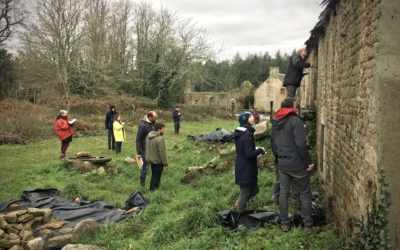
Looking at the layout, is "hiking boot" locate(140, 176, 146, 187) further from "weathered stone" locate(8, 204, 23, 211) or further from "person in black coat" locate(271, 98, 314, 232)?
"person in black coat" locate(271, 98, 314, 232)

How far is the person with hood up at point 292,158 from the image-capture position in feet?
20.0

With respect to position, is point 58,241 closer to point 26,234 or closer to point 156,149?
point 26,234

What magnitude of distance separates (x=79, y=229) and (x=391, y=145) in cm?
551

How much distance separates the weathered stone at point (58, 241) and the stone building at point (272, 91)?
38794 mm

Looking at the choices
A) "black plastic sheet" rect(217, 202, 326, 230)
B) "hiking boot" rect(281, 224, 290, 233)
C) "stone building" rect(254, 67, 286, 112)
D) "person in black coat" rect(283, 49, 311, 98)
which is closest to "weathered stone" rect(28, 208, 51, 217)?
"black plastic sheet" rect(217, 202, 326, 230)

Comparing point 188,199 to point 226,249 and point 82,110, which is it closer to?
point 226,249

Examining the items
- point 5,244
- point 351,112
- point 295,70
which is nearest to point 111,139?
point 295,70

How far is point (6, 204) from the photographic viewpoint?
351 inches

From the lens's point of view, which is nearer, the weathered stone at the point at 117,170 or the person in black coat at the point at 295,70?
the person in black coat at the point at 295,70

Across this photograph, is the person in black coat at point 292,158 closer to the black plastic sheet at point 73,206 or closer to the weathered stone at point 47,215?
the black plastic sheet at point 73,206

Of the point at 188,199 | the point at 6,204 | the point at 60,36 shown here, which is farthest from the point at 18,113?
the point at 188,199

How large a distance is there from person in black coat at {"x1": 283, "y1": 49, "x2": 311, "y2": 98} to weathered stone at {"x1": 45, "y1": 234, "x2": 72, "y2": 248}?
5592 mm

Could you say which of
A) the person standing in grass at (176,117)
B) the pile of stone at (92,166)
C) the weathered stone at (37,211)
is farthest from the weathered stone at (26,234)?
the person standing in grass at (176,117)

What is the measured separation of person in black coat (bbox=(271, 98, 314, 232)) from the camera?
20.0 feet
